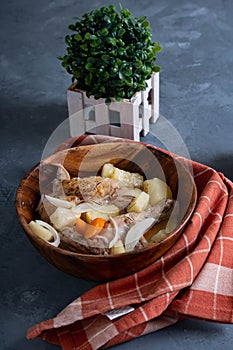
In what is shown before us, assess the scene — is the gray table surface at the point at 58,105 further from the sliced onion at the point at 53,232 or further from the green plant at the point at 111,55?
the green plant at the point at 111,55

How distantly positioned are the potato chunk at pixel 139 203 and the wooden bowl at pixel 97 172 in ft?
0.31

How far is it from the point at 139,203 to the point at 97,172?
0.23 meters

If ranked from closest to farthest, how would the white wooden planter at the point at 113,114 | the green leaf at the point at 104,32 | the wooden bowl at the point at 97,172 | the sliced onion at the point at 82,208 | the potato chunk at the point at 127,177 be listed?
the wooden bowl at the point at 97,172 < the sliced onion at the point at 82,208 < the potato chunk at the point at 127,177 < the green leaf at the point at 104,32 < the white wooden planter at the point at 113,114

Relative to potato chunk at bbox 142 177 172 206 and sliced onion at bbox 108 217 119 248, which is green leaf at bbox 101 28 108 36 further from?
sliced onion at bbox 108 217 119 248

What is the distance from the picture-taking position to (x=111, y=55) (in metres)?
1.97

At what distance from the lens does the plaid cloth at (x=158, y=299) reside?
1521 millimetres

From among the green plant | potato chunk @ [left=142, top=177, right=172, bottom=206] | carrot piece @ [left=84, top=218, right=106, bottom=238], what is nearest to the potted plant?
the green plant

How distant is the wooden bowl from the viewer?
1.52m

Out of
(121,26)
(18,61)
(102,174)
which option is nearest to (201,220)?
(102,174)

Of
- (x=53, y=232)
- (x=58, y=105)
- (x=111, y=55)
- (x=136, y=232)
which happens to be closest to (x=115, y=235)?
(x=136, y=232)

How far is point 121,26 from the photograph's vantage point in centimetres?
199

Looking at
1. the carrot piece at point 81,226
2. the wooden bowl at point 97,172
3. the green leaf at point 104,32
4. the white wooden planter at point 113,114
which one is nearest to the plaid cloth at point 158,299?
the wooden bowl at point 97,172

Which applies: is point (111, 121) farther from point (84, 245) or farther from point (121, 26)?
point (84, 245)

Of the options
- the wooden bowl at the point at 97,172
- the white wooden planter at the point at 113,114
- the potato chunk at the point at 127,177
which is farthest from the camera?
the white wooden planter at the point at 113,114
